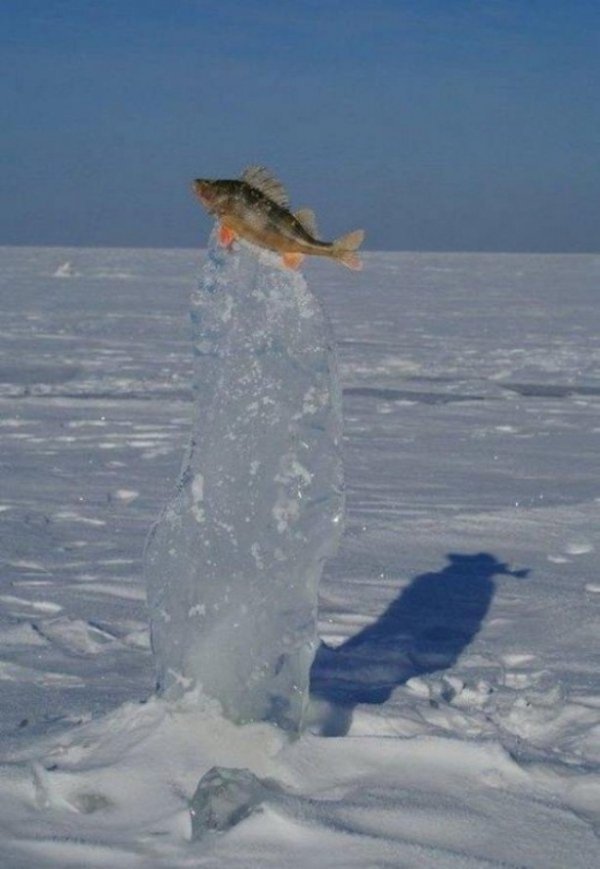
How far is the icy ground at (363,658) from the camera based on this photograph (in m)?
3.18

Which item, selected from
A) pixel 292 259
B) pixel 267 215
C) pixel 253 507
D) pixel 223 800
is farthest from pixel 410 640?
pixel 267 215

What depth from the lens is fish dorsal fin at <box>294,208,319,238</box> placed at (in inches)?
121

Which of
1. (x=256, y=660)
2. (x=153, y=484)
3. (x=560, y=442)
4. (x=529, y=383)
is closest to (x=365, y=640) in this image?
(x=256, y=660)

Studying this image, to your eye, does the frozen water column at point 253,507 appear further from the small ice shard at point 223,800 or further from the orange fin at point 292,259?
the small ice shard at point 223,800

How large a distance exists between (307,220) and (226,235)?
24 cm

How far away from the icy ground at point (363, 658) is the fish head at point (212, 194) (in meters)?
1.28

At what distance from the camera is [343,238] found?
312 cm

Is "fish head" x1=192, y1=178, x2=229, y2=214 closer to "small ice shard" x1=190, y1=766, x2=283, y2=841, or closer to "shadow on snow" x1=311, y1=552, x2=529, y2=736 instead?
"small ice shard" x1=190, y1=766, x2=283, y2=841

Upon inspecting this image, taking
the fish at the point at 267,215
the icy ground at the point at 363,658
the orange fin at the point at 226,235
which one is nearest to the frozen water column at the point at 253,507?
the icy ground at the point at 363,658

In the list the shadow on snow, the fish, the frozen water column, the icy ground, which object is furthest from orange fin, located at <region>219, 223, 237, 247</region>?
the shadow on snow

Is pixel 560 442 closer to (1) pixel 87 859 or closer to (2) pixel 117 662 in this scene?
(2) pixel 117 662

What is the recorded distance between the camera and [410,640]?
4.94 metres

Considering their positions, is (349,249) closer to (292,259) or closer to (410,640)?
(292,259)

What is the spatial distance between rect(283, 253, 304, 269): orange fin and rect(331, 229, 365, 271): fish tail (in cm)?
10
